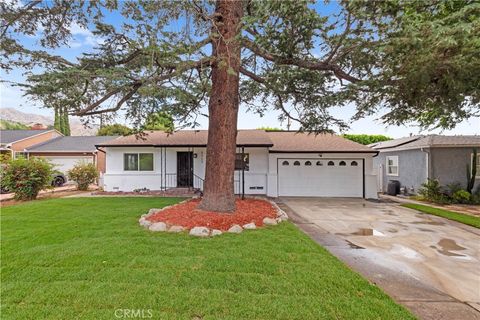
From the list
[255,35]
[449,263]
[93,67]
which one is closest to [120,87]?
[93,67]

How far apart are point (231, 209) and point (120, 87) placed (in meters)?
4.43

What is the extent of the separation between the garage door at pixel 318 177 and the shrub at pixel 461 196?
164 inches

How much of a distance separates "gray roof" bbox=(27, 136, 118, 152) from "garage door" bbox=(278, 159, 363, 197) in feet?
52.3

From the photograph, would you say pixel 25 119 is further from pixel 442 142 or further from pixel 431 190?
pixel 442 142

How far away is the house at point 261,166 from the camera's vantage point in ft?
44.7

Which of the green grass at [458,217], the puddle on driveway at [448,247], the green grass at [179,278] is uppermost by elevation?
the green grass at [179,278]

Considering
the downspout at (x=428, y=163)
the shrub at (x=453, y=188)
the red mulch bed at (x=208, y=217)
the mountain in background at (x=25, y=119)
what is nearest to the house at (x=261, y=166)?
the downspout at (x=428, y=163)

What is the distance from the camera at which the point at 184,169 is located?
48.5 feet

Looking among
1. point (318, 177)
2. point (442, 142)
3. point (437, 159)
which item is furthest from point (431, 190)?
point (318, 177)

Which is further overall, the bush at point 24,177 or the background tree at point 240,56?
the bush at point 24,177

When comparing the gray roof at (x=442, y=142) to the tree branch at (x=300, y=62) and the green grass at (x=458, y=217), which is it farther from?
the tree branch at (x=300, y=62)

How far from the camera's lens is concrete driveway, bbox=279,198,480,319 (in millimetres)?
3367

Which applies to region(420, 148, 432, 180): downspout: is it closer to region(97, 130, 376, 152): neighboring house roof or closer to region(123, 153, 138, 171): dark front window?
region(97, 130, 376, 152): neighboring house roof

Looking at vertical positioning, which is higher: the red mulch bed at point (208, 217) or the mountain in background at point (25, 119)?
the mountain in background at point (25, 119)
